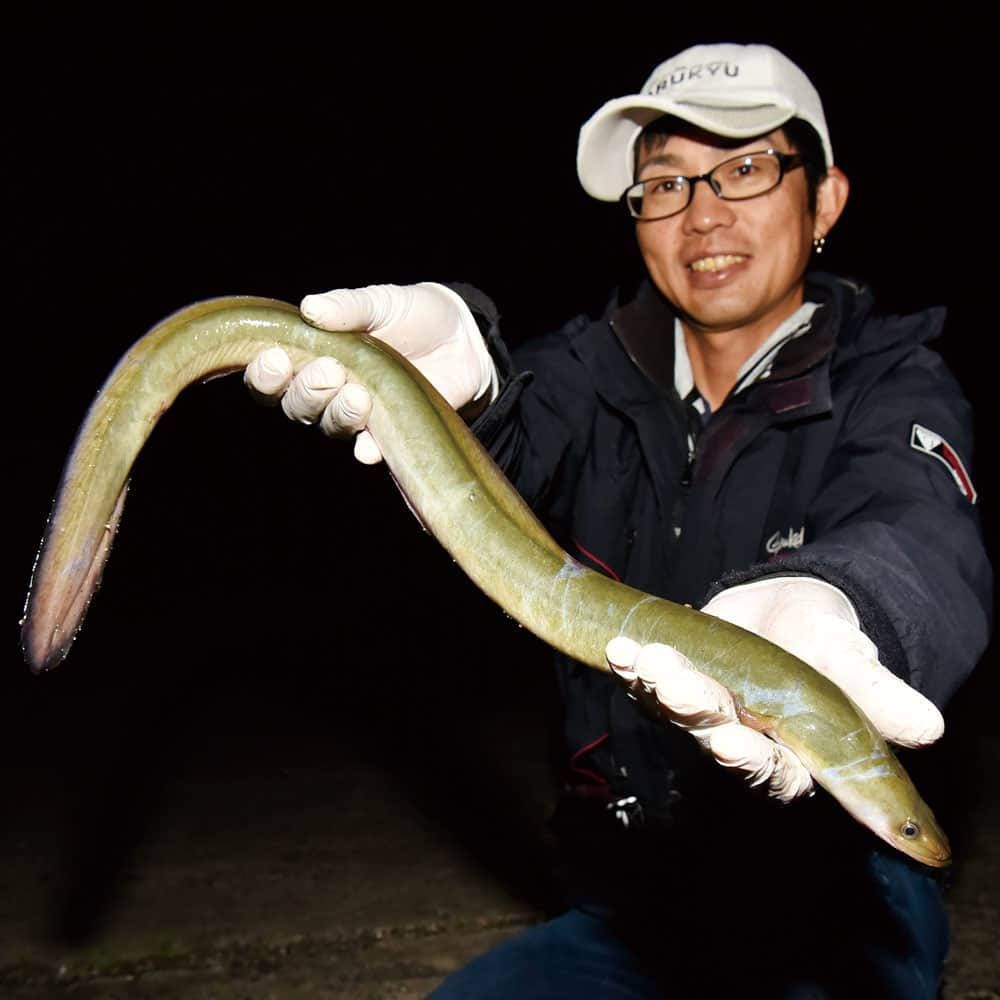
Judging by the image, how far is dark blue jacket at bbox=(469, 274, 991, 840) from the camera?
1530 mm

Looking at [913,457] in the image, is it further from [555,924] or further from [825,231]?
[555,924]

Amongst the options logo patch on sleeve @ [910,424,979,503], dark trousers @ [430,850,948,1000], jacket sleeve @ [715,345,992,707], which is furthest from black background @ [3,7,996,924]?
logo patch on sleeve @ [910,424,979,503]

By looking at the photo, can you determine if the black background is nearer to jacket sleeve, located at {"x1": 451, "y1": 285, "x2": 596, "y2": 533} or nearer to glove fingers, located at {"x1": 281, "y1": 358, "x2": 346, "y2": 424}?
jacket sleeve, located at {"x1": 451, "y1": 285, "x2": 596, "y2": 533}

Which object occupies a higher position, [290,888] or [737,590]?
[737,590]

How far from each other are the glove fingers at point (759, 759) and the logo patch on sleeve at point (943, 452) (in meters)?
0.70

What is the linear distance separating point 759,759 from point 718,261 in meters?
1.26

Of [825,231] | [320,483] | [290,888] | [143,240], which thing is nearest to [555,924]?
[290,888]

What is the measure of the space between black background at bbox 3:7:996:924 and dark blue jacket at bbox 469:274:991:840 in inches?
177

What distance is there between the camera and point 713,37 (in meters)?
10.7

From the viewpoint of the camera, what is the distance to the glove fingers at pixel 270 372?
1.40 meters

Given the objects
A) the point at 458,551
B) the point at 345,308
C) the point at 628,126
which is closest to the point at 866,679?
the point at 458,551

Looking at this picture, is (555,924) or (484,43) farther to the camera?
(484,43)

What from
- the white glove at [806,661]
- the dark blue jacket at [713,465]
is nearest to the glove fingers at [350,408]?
the dark blue jacket at [713,465]

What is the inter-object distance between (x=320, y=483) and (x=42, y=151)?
7.35 metres
